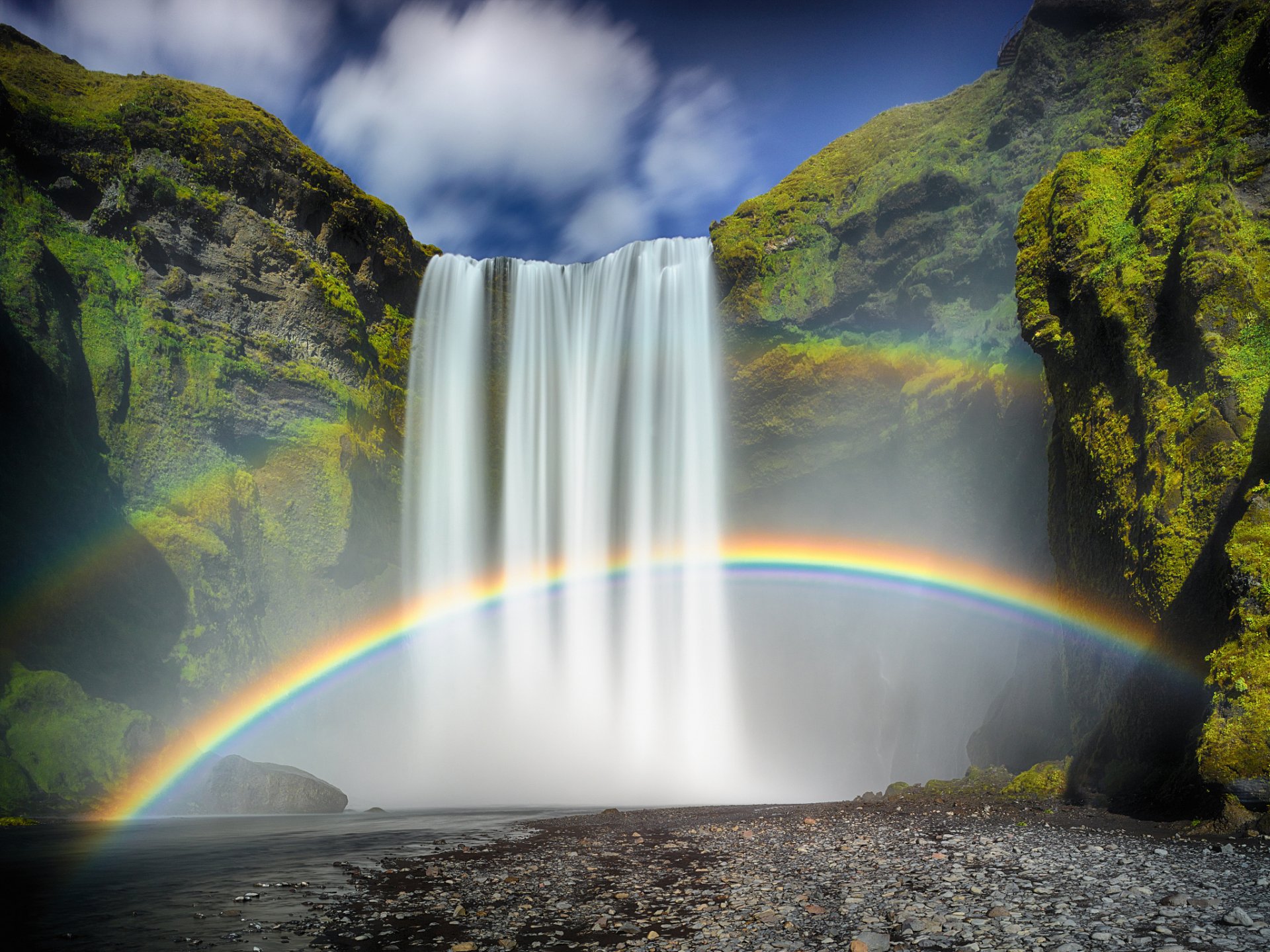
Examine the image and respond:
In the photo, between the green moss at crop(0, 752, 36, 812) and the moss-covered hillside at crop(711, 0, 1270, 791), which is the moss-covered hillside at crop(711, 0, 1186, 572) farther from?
the green moss at crop(0, 752, 36, 812)

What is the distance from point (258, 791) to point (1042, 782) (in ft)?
65.8

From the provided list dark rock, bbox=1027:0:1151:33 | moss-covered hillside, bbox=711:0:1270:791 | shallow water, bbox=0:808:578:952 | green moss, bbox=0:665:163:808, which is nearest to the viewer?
shallow water, bbox=0:808:578:952

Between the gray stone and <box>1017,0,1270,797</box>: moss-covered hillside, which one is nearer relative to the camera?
the gray stone

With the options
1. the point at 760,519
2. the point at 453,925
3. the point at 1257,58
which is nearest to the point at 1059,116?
the point at 1257,58

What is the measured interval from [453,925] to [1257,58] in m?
18.7

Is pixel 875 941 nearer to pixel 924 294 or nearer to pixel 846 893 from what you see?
pixel 846 893

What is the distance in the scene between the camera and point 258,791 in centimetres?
2172

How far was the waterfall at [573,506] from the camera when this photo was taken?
34.7 metres

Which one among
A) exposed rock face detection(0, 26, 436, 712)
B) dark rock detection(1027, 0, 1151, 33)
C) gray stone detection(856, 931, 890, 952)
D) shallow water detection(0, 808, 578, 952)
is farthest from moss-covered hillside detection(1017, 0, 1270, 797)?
exposed rock face detection(0, 26, 436, 712)

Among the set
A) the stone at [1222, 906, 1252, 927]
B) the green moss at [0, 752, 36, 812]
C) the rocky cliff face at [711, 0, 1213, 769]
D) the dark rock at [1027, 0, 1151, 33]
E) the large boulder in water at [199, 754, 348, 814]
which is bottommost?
the large boulder in water at [199, 754, 348, 814]

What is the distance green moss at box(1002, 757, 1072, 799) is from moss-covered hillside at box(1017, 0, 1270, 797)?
811mm

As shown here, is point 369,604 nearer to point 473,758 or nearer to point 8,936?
Answer: point 473,758

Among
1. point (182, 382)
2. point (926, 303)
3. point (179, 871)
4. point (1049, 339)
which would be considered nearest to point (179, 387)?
point (182, 382)

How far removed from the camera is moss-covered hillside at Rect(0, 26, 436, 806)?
22844 mm
